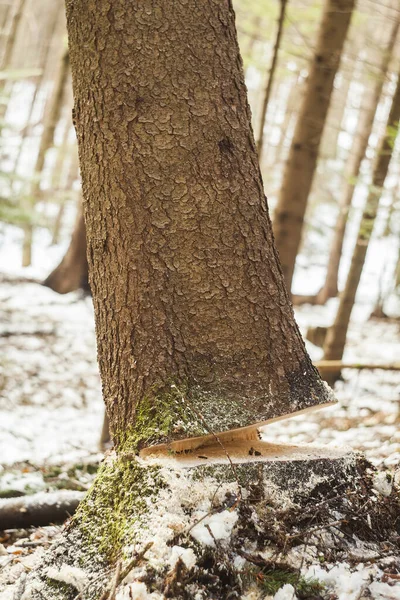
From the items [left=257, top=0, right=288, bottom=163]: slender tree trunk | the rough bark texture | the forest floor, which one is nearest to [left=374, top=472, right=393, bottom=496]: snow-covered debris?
the forest floor

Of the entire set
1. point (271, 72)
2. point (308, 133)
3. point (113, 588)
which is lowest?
point (113, 588)

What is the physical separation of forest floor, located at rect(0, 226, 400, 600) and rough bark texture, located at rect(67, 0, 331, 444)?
0.70m

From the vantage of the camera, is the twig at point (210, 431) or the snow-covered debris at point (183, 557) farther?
the twig at point (210, 431)

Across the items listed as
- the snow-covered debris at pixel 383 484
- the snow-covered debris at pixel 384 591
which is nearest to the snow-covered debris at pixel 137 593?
the snow-covered debris at pixel 384 591

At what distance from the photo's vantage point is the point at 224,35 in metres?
2.38

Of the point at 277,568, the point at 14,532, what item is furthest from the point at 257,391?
the point at 14,532

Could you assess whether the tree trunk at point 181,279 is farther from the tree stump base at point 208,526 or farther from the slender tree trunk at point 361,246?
the slender tree trunk at point 361,246

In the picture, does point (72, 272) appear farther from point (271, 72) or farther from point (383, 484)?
point (383, 484)

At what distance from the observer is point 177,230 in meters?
2.24

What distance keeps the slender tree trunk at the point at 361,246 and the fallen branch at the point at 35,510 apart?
537cm

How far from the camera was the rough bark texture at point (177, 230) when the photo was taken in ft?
7.32

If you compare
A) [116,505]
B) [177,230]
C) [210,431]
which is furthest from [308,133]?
[116,505]

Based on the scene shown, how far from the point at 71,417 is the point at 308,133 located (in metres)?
4.39

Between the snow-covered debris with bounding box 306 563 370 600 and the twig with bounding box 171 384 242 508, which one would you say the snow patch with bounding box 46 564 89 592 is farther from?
the snow-covered debris with bounding box 306 563 370 600
